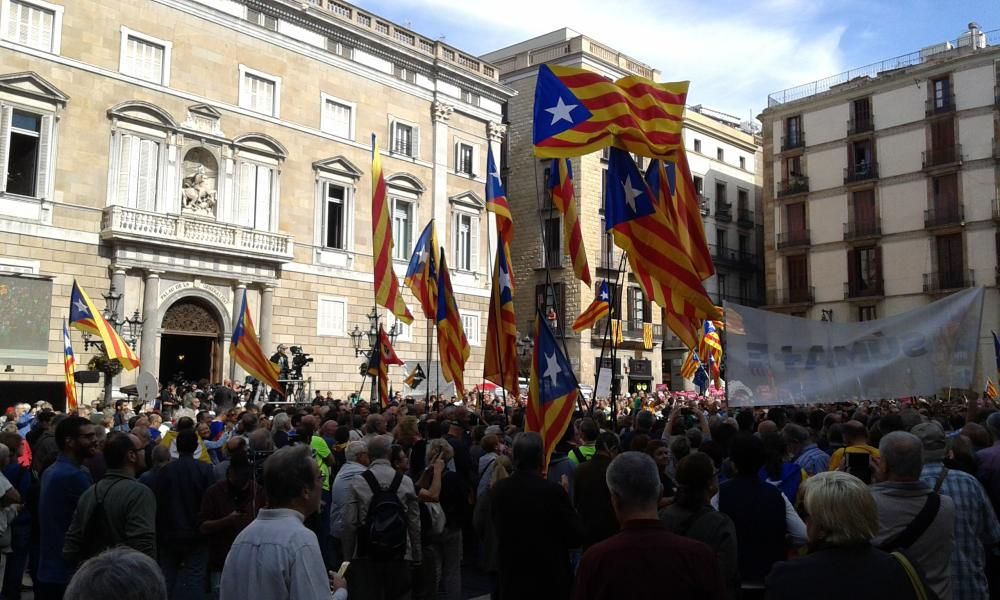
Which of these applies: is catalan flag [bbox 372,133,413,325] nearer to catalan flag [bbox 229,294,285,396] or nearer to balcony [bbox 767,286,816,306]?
catalan flag [bbox 229,294,285,396]

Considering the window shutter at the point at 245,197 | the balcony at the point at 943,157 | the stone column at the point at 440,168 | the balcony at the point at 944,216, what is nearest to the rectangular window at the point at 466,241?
the stone column at the point at 440,168

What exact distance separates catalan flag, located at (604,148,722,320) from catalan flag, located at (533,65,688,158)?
0.34 meters

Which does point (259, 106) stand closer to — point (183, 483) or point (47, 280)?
point (47, 280)

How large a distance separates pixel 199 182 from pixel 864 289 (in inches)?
1254

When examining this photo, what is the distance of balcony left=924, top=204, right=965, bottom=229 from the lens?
3806 cm

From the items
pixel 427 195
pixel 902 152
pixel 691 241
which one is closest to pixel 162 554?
pixel 691 241

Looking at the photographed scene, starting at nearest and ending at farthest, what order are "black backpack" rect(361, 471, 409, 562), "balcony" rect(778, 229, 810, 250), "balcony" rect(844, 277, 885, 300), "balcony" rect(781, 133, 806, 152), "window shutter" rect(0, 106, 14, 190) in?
"black backpack" rect(361, 471, 409, 562) < "window shutter" rect(0, 106, 14, 190) < "balcony" rect(844, 277, 885, 300) < "balcony" rect(778, 229, 810, 250) < "balcony" rect(781, 133, 806, 152)

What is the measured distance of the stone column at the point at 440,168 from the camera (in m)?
32.6

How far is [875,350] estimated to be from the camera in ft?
36.2

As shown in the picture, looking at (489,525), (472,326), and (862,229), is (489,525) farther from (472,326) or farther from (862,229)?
(862,229)

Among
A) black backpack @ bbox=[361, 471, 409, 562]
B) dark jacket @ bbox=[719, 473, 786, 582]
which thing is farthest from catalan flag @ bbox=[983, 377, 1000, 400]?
black backpack @ bbox=[361, 471, 409, 562]

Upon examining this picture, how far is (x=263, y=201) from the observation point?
2739cm

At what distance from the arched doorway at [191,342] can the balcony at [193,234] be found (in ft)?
6.22

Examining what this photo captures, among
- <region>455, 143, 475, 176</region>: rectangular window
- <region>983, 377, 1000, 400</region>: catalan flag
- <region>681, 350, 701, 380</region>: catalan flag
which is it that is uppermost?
<region>455, 143, 475, 176</region>: rectangular window
